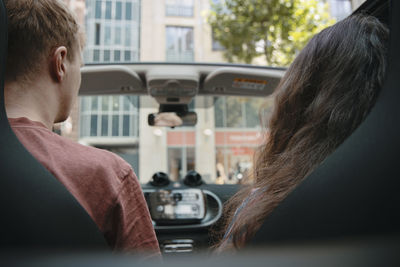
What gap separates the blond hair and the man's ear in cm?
1

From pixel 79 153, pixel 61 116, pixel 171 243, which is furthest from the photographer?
pixel 171 243

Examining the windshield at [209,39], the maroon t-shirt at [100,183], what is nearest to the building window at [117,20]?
the windshield at [209,39]

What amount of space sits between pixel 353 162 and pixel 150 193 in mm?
2331

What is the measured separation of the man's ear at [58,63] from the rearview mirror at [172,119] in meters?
1.85

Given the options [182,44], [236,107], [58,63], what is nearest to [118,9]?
[236,107]

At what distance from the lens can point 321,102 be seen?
74 cm

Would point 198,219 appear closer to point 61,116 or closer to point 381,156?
point 61,116

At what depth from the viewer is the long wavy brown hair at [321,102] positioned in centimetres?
65

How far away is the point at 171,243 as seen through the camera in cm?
261

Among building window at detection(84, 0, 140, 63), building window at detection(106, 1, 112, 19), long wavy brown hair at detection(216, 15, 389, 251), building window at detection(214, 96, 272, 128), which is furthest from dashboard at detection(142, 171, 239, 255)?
building window at detection(106, 1, 112, 19)

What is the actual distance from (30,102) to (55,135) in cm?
10

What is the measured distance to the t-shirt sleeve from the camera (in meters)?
Answer: 0.78

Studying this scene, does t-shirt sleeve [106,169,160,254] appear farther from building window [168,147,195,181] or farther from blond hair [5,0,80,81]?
building window [168,147,195,181]

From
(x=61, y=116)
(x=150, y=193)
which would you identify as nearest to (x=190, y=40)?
(x=150, y=193)
